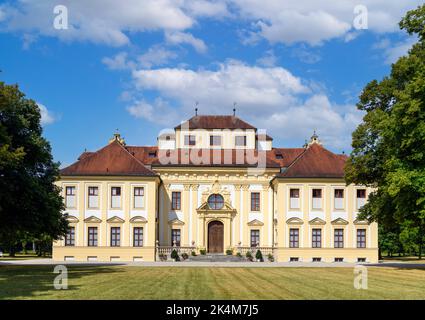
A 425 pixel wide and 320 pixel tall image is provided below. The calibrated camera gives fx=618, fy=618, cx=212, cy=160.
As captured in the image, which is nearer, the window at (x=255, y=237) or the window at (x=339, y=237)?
the window at (x=339, y=237)

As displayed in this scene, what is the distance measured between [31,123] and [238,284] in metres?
17.3

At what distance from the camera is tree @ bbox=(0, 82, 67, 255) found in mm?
30438

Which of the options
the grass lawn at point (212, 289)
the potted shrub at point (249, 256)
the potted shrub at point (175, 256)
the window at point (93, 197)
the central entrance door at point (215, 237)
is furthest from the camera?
the central entrance door at point (215, 237)

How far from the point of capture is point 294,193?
50.6 meters

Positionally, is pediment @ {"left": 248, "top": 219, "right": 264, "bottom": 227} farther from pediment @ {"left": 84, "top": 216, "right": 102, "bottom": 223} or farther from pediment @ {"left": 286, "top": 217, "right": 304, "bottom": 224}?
pediment @ {"left": 84, "top": 216, "right": 102, "bottom": 223}

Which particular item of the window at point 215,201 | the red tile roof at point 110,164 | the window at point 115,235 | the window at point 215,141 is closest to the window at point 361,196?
the window at point 215,201

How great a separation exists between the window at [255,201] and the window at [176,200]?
6.24m

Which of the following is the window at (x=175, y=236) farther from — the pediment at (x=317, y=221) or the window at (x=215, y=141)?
the pediment at (x=317, y=221)

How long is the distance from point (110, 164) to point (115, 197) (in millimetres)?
2871

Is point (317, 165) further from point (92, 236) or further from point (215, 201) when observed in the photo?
point (92, 236)

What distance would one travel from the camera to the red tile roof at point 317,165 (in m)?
50.3

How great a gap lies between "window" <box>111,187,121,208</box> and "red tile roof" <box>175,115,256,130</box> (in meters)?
8.14

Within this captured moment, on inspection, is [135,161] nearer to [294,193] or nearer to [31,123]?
[294,193]

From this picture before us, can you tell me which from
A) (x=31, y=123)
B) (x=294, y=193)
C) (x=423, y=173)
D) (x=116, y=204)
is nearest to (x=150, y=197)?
(x=116, y=204)
